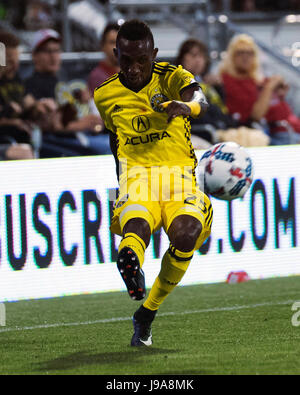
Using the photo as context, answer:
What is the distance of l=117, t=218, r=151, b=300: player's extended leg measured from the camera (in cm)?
501

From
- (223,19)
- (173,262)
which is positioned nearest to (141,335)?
(173,262)

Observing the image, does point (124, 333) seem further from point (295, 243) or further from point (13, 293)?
point (295, 243)

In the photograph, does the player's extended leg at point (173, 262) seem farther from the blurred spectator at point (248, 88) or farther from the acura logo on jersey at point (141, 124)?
the blurred spectator at point (248, 88)

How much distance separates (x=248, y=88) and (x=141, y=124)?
6.08 meters

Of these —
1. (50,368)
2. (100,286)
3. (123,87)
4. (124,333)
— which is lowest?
(100,286)

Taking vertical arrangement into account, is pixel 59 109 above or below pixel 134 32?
below

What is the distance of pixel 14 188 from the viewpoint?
27.6 feet

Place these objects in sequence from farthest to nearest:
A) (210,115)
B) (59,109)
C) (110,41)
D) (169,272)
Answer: (210,115) < (110,41) < (59,109) < (169,272)

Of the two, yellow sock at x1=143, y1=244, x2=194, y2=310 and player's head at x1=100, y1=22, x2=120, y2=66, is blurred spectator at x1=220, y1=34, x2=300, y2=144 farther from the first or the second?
yellow sock at x1=143, y1=244, x2=194, y2=310

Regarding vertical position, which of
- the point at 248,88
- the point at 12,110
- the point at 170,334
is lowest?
the point at 170,334

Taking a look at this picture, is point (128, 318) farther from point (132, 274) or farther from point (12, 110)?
point (12, 110)

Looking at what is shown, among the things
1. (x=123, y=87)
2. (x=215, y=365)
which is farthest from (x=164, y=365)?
(x=123, y=87)

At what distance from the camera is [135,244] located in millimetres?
5297

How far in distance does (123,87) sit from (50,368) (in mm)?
1891
